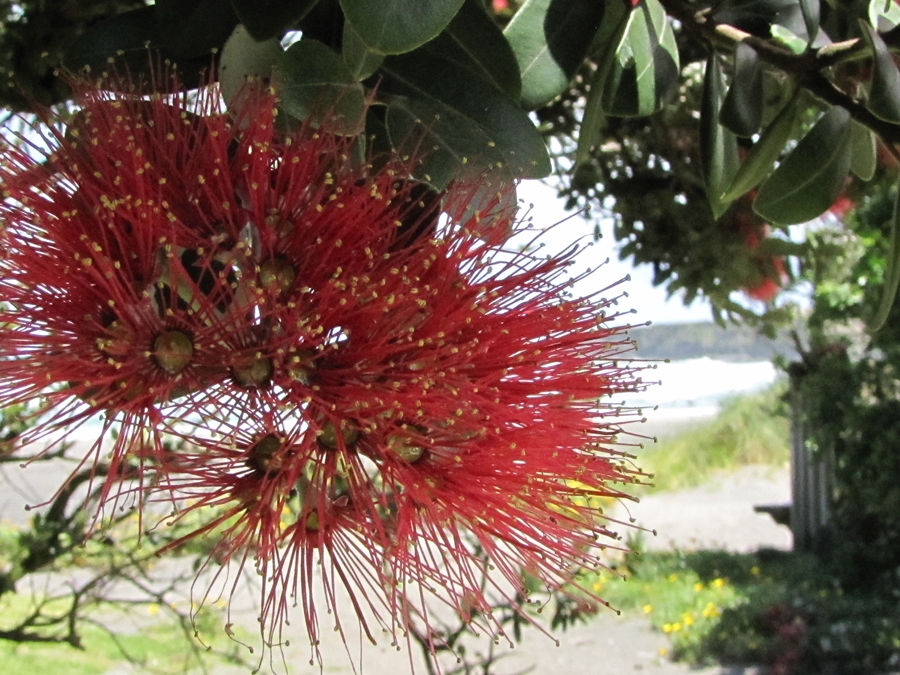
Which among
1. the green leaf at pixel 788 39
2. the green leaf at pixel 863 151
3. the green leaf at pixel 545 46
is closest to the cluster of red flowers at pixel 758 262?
→ the green leaf at pixel 863 151

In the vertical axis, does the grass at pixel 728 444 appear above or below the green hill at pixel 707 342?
below

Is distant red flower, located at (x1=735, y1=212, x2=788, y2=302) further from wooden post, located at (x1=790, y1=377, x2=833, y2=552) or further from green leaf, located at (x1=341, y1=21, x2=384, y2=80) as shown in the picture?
wooden post, located at (x1=790, y1=377, x2=833, y2=552)

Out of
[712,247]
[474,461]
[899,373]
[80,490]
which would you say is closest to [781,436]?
[899,373]

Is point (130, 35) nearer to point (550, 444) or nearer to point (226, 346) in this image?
point (226, 346)

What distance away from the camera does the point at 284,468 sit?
1.70 feet

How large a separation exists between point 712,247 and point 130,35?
1.03 m

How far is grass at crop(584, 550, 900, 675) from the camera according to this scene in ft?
7.17

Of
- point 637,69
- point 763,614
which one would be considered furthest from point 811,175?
point 763,614

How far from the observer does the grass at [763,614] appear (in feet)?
7.17

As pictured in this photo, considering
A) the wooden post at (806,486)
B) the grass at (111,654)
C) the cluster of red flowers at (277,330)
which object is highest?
the cluster of red flowers at (277,330)

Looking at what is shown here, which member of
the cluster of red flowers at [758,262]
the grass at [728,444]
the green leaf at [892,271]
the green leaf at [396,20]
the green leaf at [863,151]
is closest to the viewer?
the green leaf at [396,20]

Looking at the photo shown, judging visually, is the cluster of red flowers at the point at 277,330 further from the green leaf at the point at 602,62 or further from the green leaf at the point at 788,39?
the green leaf at the point at 788,39

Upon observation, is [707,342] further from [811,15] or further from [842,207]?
[811,15]

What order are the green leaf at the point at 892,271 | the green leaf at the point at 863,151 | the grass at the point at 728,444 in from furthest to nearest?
the grass at the point at 728,444, the green leaf at the point at 863,151, the green leaf at the point at 892,271
